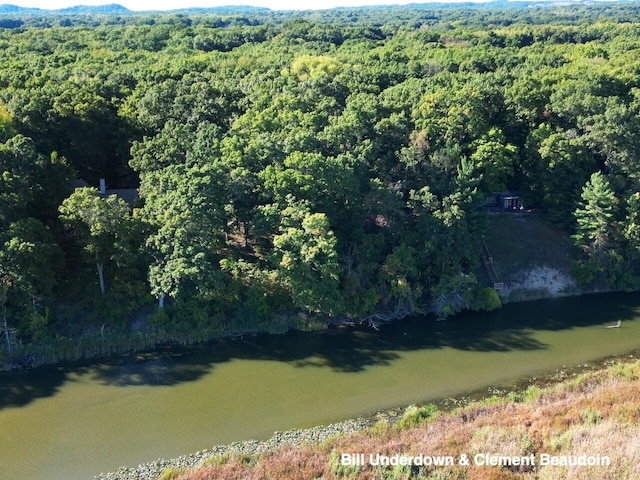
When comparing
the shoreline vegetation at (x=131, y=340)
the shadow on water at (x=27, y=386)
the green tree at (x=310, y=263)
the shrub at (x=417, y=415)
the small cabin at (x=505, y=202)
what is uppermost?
the small cabin at (x=505, y=202)

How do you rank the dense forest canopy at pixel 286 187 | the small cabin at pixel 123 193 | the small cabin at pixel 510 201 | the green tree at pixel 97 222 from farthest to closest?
the small cabin at pixel 510 201
the small cabin at pixel 123 193
the dense forest canopy at pixel 286 187
the green tree at pixel 97 222

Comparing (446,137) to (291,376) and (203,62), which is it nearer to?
(291,376)

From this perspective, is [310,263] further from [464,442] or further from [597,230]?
[597,230]

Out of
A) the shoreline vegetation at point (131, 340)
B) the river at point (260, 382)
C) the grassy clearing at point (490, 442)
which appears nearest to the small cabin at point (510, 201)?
the river at point (260, 382)

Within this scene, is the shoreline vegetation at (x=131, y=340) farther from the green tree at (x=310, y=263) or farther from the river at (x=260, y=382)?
the green tree at (x=310, y=263)

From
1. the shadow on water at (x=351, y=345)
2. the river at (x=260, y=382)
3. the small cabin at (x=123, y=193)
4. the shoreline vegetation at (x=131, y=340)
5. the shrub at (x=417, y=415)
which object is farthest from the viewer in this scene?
the small cabin at (x=123, y=193)

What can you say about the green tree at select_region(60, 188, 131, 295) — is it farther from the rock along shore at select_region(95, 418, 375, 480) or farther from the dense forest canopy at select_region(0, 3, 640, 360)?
the rock along shore at select_region(95, 418, 375, 480)

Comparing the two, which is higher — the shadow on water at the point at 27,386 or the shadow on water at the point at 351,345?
the shadow on water at the point at 351,345
